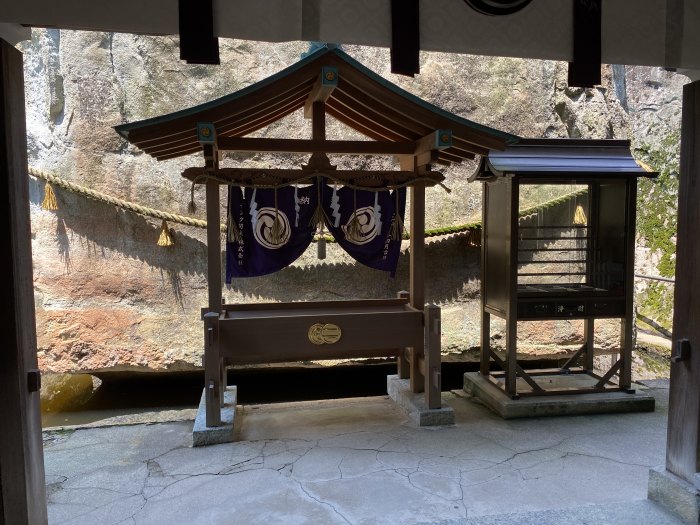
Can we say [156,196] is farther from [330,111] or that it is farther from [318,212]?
[318,212]

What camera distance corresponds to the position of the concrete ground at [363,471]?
140 inches

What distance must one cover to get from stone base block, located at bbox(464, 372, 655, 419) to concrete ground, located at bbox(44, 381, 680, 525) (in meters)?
0.10

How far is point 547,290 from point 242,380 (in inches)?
246

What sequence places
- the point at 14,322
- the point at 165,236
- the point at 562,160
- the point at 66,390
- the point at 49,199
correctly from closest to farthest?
the point at 14,322 → the point at 562,160 → the point at 49,199 → the point at 165,236 → the point at 66,390

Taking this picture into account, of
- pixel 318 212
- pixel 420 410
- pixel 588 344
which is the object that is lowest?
pixel 420 410

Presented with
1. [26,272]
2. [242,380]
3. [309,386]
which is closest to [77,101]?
[242,380]

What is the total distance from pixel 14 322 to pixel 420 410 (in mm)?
3954

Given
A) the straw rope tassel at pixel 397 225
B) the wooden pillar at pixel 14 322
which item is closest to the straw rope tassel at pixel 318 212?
the straw rope tassel at pixel 397 225

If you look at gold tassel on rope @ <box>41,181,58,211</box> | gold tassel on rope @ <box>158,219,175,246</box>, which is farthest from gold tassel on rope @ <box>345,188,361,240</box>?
gold tassel on rope @ <box>41,181,58,211</box>

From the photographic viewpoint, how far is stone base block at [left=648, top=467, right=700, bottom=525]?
3.19 metres

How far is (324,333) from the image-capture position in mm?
5309

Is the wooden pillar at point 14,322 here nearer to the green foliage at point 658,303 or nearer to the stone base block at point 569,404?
the stone base block at point 569,404

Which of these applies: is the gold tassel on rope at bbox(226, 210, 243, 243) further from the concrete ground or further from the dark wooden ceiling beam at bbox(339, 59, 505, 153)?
the concrete ground

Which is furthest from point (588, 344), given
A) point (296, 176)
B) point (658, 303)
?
point (658, 303)
